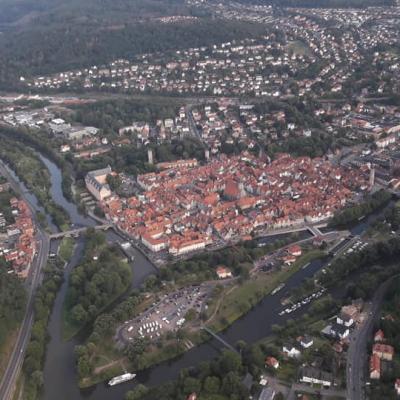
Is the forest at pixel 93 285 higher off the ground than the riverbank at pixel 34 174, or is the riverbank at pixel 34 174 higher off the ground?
the forest at pixel 93 285

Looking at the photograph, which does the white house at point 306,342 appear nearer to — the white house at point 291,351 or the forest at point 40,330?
the white house at point 291,351

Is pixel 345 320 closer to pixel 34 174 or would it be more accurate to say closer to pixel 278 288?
pixel 278 288

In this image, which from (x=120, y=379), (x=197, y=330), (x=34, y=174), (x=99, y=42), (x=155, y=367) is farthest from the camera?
(x=99, y=42)

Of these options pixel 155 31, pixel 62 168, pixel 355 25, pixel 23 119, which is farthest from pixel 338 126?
pixel 155 31

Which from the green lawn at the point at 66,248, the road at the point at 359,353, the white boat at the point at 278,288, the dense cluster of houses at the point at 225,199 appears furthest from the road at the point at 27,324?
the road at the point at 359,353

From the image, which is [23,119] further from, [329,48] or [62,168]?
[329,48]

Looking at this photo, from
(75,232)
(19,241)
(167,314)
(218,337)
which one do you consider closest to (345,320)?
(218,337)
